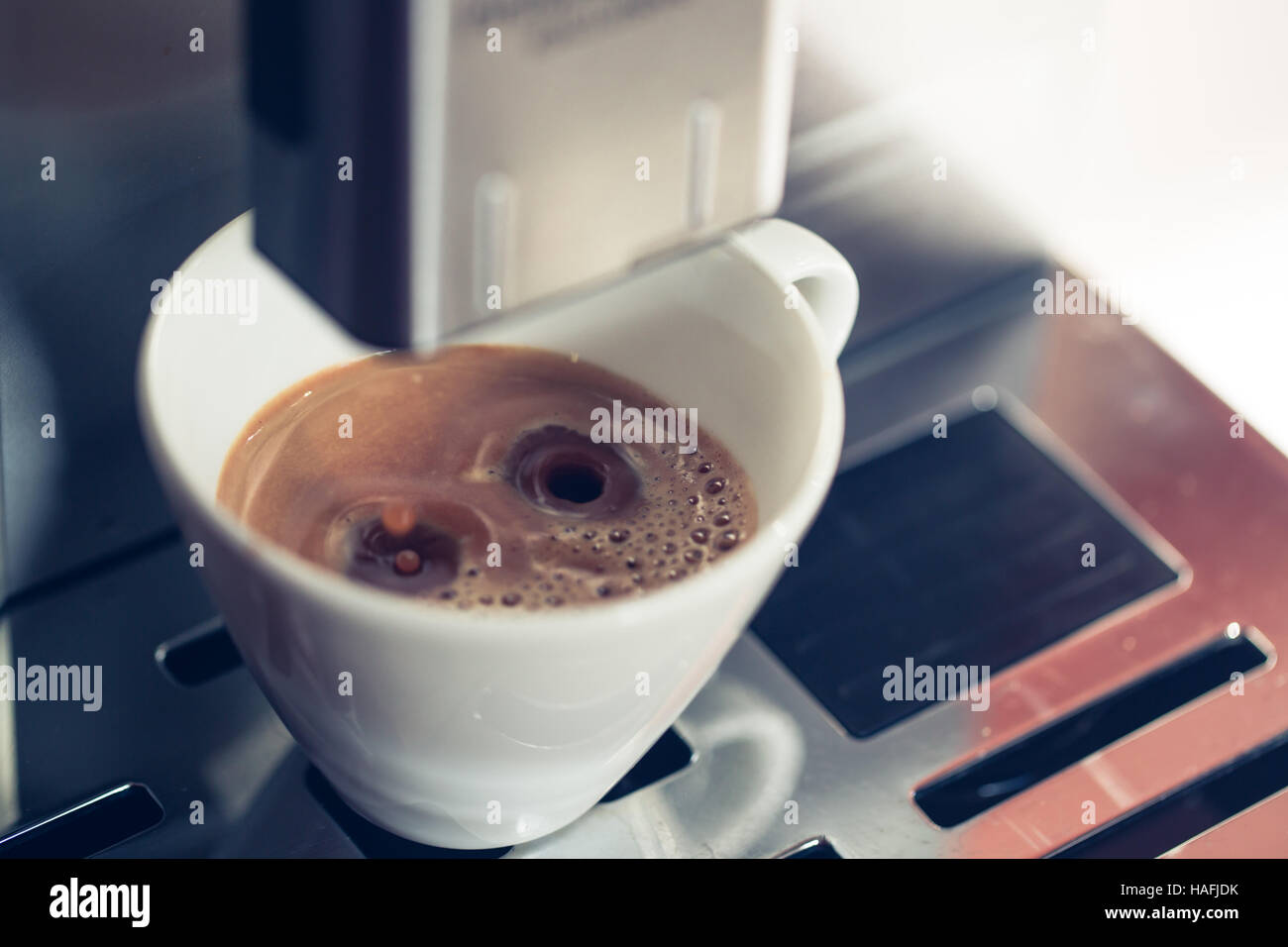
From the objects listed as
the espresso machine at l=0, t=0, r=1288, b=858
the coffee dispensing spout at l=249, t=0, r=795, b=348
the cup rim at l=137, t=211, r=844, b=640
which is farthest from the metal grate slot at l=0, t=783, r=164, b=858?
the coffee dispensing spout at l=249, t=0, r=795, b=348

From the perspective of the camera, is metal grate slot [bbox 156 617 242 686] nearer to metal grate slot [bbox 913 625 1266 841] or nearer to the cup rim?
the cup rim

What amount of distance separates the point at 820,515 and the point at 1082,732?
123mm

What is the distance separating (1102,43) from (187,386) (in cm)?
43

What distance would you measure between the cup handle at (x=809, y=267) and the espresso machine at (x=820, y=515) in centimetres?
9

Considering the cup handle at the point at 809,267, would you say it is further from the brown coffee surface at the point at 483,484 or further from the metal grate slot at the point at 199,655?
the metal grate slot at the point at 199,655

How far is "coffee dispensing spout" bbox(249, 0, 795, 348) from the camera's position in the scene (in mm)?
318

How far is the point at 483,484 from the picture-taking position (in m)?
0.50

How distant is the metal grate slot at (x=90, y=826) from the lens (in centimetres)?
49

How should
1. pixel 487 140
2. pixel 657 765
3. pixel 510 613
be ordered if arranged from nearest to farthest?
pixel 487 140 < pixel 510 613 < pixel 657 765

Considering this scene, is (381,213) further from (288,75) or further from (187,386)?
(187,386)

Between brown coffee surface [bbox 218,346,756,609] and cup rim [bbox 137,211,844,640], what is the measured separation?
5 centimetres

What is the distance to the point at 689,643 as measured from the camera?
1.42ft

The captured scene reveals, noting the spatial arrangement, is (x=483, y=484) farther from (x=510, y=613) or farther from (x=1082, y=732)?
(x=1082, y=732)

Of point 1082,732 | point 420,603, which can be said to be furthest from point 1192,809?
point 420,603
